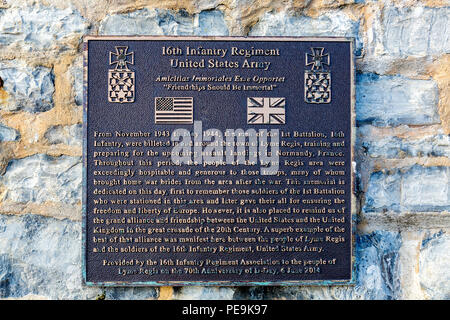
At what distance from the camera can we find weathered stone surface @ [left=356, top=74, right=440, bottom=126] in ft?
8.43

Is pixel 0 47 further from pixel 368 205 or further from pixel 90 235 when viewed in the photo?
pixel 368 205

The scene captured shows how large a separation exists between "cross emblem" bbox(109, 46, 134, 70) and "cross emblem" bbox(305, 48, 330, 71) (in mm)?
1131

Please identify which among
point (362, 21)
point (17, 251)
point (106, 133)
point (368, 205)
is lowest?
point (17, 251)

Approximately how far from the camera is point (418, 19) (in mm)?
2568

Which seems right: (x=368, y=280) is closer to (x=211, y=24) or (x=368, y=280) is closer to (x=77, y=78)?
(x=211, y=24)

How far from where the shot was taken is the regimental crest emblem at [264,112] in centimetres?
245

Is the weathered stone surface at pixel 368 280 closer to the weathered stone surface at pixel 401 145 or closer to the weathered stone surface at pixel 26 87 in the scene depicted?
the weathered stone surface at pixel 401 145

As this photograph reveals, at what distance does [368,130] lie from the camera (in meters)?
2.57

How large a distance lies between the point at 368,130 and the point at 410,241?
2.58ft

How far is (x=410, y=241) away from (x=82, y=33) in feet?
8.41

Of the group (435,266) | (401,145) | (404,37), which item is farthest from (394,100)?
(435,266)

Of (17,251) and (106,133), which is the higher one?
(106,133)

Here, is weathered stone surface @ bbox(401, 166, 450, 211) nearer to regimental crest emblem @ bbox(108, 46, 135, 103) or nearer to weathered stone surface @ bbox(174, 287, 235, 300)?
weathered stone surface @ bbox(174, 287, 235, 300)

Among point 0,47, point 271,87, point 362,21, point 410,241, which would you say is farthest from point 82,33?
point 410,241
